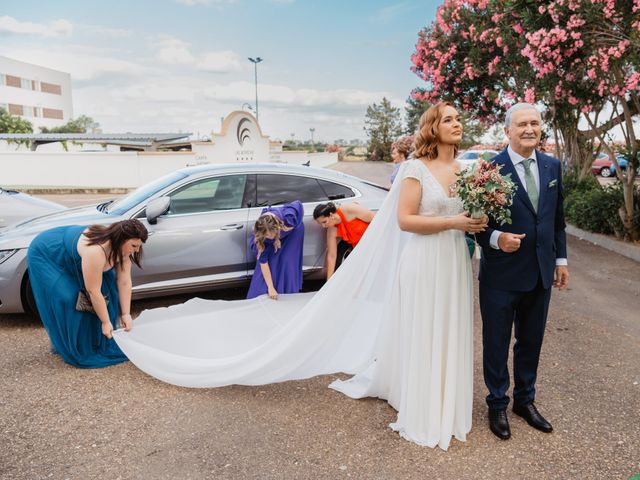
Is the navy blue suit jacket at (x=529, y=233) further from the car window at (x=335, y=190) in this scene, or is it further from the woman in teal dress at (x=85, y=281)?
the car window at (x=335, y=190)

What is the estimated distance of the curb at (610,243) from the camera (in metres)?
8.80

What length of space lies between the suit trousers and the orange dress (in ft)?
7.67

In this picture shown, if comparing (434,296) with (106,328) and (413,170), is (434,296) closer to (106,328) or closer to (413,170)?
(413,170)

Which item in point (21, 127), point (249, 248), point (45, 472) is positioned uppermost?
point (21, 127)

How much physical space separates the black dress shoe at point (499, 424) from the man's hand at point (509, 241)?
3.71 feet

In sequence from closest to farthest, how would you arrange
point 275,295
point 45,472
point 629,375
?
point 45,472 → point 629,375 → point 275,295

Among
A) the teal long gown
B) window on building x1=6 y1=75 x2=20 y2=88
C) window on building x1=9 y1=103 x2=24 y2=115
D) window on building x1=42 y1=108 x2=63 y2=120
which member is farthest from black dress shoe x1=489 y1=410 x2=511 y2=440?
window on building x1=42 y1=108 x2=63 y2=120

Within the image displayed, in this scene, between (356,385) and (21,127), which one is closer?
(356,385)

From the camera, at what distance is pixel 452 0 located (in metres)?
12.6

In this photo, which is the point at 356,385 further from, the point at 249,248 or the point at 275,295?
the point at 249,248

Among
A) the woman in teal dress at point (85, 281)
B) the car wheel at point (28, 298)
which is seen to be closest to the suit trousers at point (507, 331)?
the woman in teal dress at point (85, 281)

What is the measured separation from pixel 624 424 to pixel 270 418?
2.43 m

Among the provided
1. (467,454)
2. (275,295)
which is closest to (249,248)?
(275,295)

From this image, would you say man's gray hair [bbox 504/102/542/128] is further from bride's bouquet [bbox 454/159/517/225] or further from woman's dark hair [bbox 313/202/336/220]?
woman's dark hair [bbox 313/202/336/220]
